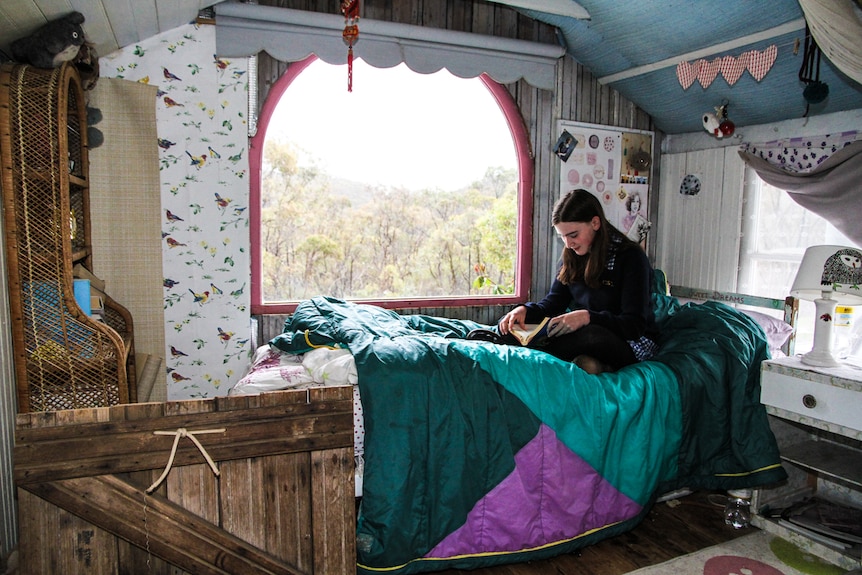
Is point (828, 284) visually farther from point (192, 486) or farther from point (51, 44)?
point (51, 44)

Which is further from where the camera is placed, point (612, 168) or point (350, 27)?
point (612, 168)

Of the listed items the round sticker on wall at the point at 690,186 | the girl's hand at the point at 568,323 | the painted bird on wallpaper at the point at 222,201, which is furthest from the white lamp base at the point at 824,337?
the painted bird on wallpaper at the point at 222,201

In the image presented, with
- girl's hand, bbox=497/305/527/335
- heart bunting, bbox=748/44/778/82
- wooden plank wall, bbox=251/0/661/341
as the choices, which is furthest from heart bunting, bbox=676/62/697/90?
girl's hand, bbox=497/305/527/335

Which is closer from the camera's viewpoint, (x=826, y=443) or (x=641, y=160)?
(x=826, y=443)

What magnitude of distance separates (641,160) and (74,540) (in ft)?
12.2

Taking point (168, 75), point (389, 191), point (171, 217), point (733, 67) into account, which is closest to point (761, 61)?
point (733, 67)

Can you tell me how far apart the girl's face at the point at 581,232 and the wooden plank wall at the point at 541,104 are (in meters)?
1.06

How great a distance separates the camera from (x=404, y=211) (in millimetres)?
3701

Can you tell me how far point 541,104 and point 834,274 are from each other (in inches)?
80.5

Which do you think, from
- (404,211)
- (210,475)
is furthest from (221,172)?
(210,475)

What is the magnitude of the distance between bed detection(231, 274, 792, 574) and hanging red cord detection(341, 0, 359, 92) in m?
1.41

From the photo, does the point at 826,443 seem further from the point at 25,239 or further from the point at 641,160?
the point at 25,239

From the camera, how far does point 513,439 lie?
2143mm

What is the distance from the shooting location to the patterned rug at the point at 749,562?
6.97 feet
